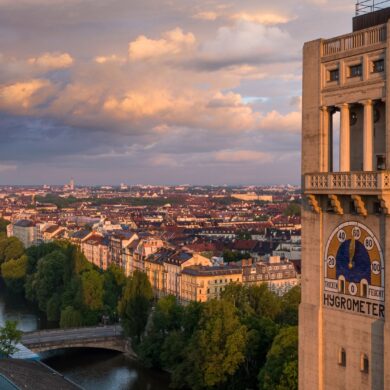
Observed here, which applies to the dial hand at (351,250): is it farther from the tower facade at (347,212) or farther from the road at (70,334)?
the road at (70,334)

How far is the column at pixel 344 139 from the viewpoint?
19203 millimetres

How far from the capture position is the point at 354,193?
1816 centimetres

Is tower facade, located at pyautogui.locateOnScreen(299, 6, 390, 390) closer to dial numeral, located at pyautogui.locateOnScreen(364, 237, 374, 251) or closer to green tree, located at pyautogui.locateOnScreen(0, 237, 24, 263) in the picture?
dial numeral, located at pyautogui.locateOnScreen(364, 237, 374, 251)

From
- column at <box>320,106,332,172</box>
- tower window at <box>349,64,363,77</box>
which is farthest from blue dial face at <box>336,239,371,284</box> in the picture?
tower window at <box>349,64,363,77</box>

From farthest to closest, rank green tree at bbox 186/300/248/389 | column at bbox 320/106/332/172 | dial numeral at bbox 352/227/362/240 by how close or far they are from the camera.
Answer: green tree at bbox 186/300/248/389, column at bbox 320/106/332/172, dial numeral at bbox 352/227/362/240

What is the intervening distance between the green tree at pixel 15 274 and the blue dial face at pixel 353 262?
99815 mm

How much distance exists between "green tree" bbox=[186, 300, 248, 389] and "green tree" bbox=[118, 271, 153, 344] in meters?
12.9

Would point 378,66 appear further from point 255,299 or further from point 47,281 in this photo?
point 47,281

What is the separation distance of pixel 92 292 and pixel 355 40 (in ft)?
224

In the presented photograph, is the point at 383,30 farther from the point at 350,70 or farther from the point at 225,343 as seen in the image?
the point at 225,343

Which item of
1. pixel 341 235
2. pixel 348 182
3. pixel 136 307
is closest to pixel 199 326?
pixel 136 307

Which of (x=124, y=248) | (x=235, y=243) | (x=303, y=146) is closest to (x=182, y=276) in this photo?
(x=124, y=248)

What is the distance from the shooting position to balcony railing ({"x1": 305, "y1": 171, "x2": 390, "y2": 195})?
57.0 feet

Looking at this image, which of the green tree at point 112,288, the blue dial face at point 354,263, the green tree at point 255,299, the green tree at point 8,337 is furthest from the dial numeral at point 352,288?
the green tree at point 112,288
